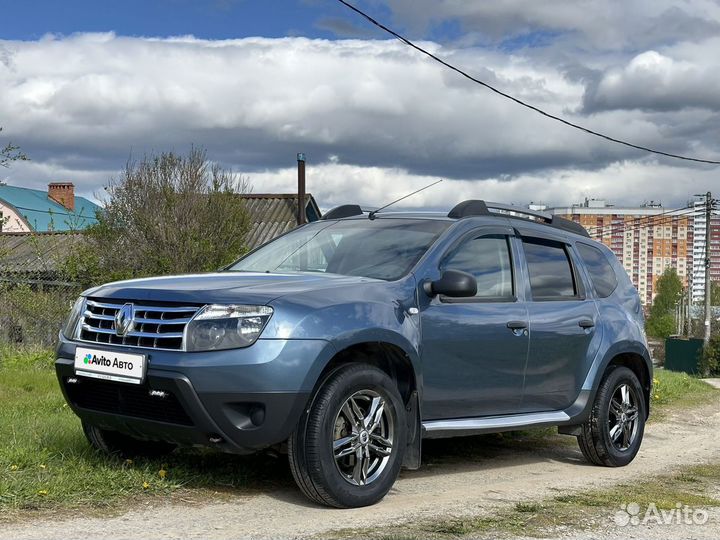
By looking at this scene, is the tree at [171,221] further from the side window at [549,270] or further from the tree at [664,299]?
the tree at [664,299]

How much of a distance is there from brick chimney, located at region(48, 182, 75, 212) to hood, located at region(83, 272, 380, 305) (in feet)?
190

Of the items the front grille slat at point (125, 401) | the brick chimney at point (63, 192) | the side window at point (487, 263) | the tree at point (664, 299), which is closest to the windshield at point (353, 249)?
the side window at point (487, 263)

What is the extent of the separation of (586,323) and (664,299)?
486 feet

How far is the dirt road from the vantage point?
5.07m

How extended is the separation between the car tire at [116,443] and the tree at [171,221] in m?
13.8

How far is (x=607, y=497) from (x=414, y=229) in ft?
6.93

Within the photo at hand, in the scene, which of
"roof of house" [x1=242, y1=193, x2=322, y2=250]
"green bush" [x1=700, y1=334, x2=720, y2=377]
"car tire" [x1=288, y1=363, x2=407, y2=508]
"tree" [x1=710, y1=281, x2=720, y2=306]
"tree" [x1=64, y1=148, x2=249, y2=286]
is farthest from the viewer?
"tree" [x1=710, y1=281, x2=720, y2=306]

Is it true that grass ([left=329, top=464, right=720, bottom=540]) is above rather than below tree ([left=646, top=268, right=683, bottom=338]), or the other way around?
above

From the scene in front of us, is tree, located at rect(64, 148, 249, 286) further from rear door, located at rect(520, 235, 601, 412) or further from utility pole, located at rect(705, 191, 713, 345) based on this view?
utility pole, located at rect(705, 191, 713, 345)

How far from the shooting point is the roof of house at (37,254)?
14163mm

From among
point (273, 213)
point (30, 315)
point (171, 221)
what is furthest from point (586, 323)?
point (273, 213)

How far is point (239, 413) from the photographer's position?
5.38 metres

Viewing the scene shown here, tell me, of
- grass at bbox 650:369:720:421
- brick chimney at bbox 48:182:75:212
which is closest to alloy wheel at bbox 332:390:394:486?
grass at bbox 650:369:720:421

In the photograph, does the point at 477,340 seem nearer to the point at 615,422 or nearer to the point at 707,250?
the point at 615,422
